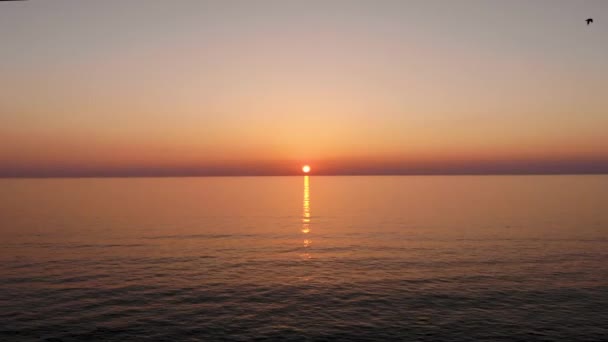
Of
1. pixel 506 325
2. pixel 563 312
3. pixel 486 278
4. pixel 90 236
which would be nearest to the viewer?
pixel 506 325

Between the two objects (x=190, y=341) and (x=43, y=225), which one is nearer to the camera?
(x=190, y=341)

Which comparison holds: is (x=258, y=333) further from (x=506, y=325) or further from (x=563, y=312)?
(x=563, y=312)

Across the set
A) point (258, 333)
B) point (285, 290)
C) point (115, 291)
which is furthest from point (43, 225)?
point (258, 333)

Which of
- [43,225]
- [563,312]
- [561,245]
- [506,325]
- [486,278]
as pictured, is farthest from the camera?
[43,225]

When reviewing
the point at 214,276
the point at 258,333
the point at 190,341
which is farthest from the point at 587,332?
the point at 214,276

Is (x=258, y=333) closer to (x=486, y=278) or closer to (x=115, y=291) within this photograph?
(x=115, y=291)

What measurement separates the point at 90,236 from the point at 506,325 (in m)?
83.3

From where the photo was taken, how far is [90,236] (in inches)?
3607

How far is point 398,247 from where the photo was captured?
264 ft

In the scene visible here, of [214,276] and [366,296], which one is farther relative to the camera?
[214,276]

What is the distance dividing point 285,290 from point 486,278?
26.6 m

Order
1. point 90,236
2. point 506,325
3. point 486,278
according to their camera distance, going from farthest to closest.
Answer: point 90,236
point 486,278
point 506,325

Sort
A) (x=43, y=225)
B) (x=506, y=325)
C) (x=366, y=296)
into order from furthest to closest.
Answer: (x=43, y=225), (x=366, y=296), (x=506, y=325)

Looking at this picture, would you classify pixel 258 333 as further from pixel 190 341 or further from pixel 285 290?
pixel 285 290
